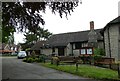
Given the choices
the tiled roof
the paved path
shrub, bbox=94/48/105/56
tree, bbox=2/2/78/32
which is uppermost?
the tiled roof

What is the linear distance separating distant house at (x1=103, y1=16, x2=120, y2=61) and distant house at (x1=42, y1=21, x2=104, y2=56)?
1355 cm

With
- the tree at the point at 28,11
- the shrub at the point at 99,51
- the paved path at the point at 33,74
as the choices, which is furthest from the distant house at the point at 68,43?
the tree at the point at 28,11

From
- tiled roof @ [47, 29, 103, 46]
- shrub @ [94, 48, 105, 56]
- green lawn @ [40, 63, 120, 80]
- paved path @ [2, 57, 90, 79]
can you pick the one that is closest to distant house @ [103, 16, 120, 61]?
shrub @ [94, 48, 105, 56]

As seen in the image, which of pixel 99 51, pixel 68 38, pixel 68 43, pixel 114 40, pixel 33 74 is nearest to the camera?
pixel 33 74

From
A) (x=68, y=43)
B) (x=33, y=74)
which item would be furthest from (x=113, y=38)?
(x=33, y=74)

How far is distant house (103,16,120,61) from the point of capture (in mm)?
39875

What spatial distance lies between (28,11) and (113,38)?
24776 millimetres

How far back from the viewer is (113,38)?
41.1 meters

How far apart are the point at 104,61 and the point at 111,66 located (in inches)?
139

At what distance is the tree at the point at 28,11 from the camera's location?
17797mm

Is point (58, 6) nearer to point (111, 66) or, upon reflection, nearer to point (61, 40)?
point (111, 66)

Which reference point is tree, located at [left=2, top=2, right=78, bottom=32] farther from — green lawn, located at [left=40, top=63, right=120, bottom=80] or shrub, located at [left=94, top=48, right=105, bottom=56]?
shrub, located at [left=94, top=48, right=105, bottom=56]

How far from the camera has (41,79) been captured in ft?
56.5

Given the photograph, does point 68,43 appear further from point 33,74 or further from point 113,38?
point 33,74
